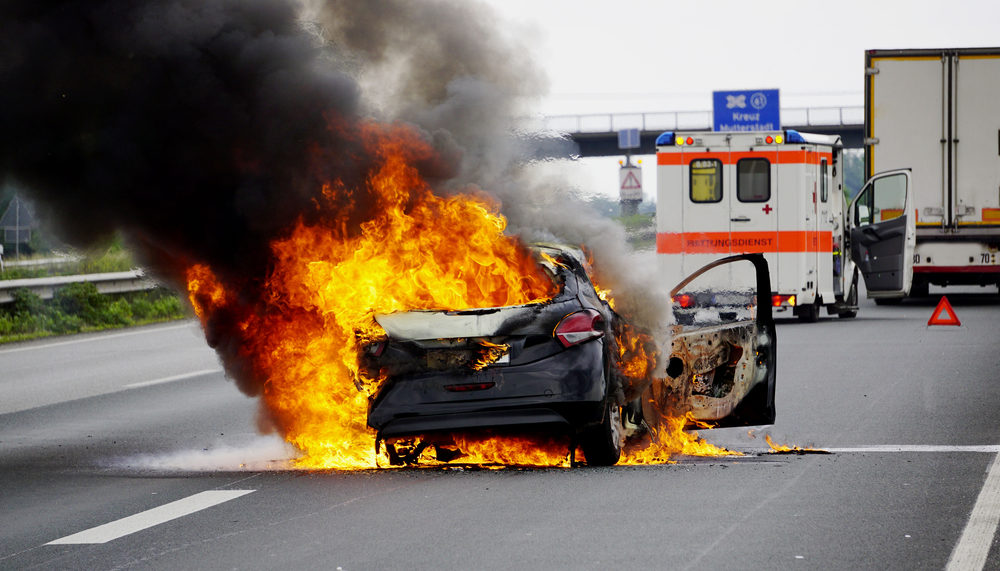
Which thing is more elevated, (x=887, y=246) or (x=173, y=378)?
(x=887, y=246)

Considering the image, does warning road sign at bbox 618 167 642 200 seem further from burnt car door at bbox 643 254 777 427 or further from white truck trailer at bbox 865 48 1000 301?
burnt car door at bbox 643 254 777 427

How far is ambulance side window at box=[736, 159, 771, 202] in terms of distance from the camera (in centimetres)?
2127

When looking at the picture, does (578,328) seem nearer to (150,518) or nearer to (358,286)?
(358,286)

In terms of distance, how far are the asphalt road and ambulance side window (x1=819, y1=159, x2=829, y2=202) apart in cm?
860

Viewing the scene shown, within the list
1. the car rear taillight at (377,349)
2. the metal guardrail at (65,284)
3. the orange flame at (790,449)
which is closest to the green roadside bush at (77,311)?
the metal guardrail at (65,284)

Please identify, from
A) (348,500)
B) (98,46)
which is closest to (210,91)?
(98,46)

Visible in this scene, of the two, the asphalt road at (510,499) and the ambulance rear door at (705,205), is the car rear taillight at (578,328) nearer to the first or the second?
the asphalt road at (510,499)

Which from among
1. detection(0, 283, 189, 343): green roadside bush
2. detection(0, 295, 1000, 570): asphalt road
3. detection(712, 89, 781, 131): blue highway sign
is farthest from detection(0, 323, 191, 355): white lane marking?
detection(712, 89, 781, 131): blue highway sign

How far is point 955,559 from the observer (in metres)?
6.33

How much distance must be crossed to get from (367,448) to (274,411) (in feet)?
2.48

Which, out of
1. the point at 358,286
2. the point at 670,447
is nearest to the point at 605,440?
the point at 670,447

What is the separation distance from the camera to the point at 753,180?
70.1ft

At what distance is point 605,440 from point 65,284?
16771mm

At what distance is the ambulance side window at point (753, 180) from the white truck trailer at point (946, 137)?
366cm
